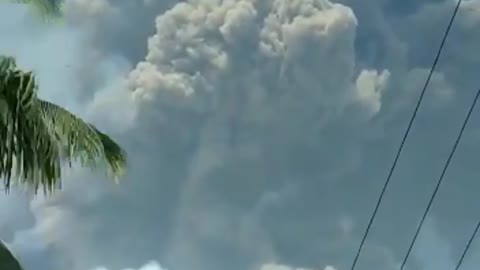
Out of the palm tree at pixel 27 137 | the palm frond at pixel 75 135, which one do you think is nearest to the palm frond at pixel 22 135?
the palm tree at pixel 27 137

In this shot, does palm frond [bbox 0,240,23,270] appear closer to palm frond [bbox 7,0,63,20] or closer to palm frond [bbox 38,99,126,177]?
palm frond [bbox 38,99,126,177]

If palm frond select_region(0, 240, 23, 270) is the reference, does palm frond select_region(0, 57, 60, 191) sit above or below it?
above

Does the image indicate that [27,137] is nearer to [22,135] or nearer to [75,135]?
[22,135]

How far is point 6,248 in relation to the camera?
306 inches

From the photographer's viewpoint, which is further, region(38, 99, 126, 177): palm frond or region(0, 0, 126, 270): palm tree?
region(38, 99, 126, 177): palm frond

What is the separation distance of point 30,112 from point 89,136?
3.09 feet

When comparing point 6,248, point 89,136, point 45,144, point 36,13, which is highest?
point 36,13

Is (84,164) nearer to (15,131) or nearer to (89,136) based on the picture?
(89,136)

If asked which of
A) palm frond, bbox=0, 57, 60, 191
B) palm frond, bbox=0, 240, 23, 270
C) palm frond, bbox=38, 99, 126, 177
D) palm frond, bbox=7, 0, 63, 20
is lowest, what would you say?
palm frond, bbox=0, 240, 23, 270

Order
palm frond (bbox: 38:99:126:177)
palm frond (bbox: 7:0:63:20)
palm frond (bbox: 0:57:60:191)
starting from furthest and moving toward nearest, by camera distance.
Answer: palm frond (bbox: 7:0:63:20) → palm frond (bbox: 38:99:126:177) → palm frond (bbox: 0:57:60:191)

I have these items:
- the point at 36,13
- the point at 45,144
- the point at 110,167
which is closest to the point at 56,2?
the point at 36,13

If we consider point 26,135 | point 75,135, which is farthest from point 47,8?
point 26,135

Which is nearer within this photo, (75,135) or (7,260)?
(7,260)

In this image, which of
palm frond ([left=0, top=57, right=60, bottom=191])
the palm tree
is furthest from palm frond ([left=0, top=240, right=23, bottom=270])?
palm frond ([left=0, top=57, right=60, bottom=191])
